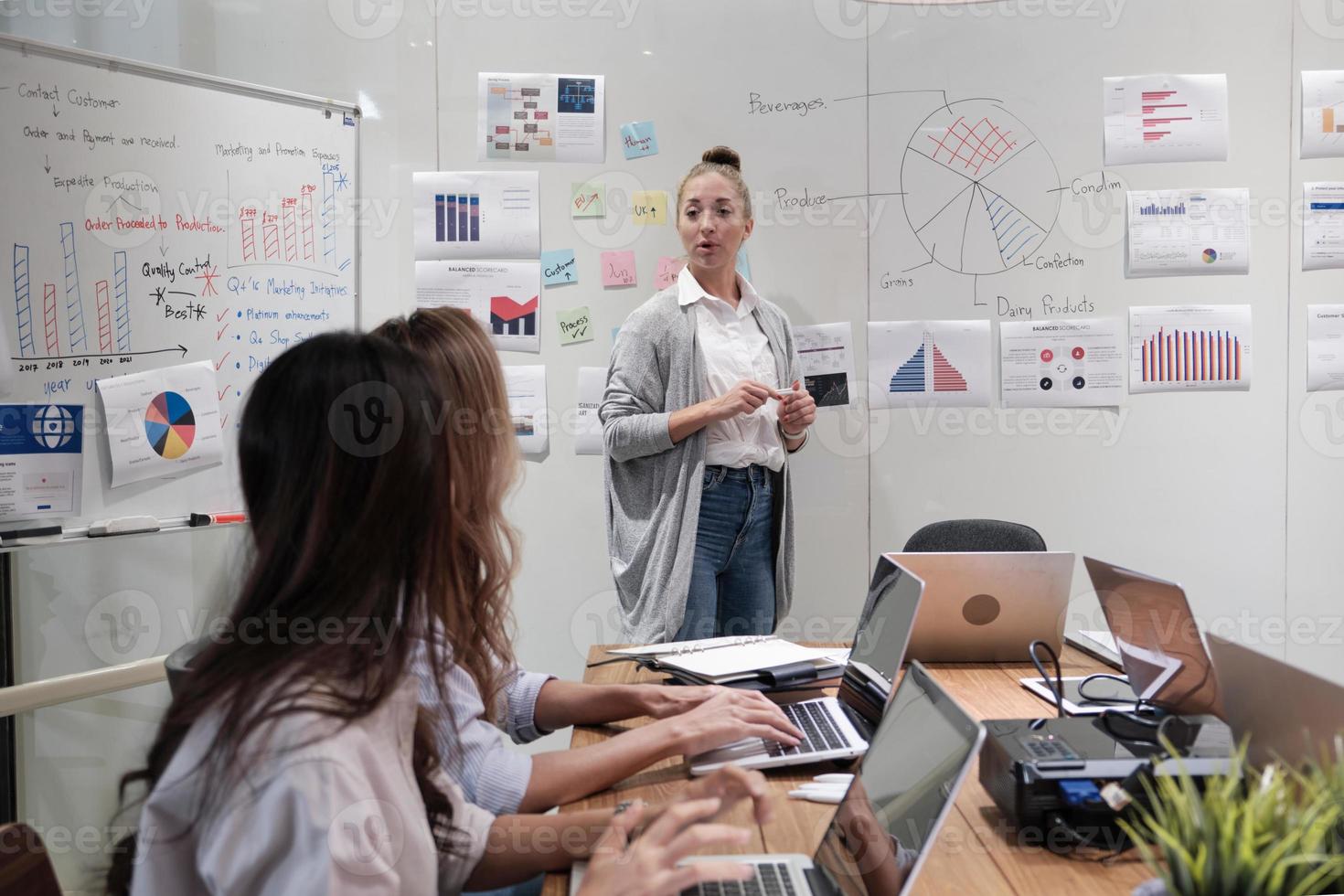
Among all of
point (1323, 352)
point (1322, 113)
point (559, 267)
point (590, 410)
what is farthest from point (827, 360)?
point (1322, 113)

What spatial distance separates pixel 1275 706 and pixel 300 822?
0.92 metres

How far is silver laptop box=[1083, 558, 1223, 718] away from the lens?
47.0 inches

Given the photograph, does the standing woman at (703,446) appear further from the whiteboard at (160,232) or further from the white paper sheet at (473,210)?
the whiteboard at (160,232)

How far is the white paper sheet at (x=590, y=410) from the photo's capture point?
10.3 ft

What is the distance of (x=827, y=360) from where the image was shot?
313 centimetres

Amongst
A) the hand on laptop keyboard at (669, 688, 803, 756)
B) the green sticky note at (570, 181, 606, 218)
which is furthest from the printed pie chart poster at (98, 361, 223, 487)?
the hand on laptop keyboard at (669, 688, 803, 756)

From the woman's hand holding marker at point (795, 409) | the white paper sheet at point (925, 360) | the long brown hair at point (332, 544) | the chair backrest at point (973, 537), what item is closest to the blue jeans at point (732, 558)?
the woman's hand holding marker at point (795, 409)

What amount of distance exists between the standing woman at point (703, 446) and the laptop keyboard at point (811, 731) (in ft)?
3.41

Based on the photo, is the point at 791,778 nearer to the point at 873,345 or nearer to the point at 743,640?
the point at 743,640

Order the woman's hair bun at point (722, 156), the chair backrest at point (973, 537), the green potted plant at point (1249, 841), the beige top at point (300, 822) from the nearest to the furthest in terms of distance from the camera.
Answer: the green potted plant at point (1249, 841)
the beige top at point (300, 822)
the chair backrest at point (973, 537)
the woman's hair bun at point (722, 156)

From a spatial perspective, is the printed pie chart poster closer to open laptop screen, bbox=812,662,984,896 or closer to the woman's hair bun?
the woman's hair bun

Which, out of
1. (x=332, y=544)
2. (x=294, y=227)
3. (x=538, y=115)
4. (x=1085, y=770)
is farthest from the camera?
(x=538, y=115)

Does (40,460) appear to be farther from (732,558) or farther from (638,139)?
(638,139)

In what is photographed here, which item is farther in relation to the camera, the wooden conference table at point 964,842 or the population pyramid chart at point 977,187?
the population pyramid chart at point 977,187
